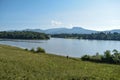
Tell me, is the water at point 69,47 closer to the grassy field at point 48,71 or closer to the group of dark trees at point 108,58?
the group of dark trees at point 108,58

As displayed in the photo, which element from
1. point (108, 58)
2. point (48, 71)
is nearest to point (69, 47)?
point (108, 58)

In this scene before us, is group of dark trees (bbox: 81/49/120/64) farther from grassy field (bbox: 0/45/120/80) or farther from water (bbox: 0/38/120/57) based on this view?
water (bbox: 0/38/120/57)

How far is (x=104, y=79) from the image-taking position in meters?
18.6

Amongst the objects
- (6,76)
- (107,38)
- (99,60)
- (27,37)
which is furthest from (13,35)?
(6,76)

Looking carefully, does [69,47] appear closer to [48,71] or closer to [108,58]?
[108,58]

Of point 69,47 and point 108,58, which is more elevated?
point 108,58

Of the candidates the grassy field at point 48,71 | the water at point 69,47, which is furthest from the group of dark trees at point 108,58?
the water at point 69,47

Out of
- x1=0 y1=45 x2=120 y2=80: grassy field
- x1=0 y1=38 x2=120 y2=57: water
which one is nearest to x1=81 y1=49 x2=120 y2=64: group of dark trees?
x1=0 y1=45 x2=120 y2=80: grassy field

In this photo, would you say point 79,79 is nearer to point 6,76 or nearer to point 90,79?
point 90,79

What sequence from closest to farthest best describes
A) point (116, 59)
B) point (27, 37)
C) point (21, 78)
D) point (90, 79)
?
point (21, 78) → point (90, 79) → point (116, 59) → point (27, 37)

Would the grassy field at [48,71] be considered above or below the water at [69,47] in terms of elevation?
above

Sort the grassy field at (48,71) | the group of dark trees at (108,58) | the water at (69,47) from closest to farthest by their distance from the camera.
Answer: the grassy field at (48,71)
the group of dark trees at (108,58)
the water at (69,47)

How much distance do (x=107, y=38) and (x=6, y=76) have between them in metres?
173

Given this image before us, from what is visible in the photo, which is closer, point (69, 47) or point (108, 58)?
point (108, 58)
